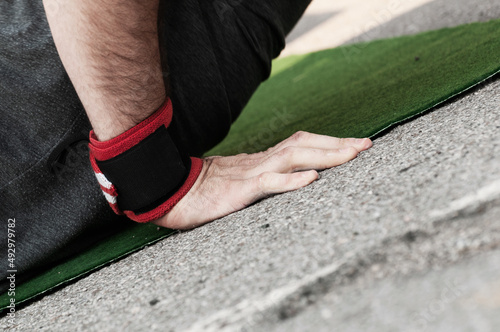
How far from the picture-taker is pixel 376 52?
3105 millimetres

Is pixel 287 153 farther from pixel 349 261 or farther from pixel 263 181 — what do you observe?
pixel 349 261

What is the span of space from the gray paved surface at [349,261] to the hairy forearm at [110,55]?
0.33 meters

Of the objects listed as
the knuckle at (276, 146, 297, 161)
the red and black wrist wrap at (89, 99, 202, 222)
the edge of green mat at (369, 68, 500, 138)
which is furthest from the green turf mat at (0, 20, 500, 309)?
the knuckle at (276, 146, 297, 161)

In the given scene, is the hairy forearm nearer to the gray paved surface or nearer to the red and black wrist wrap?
the red and black wrist wrap

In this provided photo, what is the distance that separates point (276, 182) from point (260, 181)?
0.04 metres

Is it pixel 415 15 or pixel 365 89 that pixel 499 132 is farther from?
pixel 415 15

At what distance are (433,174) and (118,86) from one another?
71 cm

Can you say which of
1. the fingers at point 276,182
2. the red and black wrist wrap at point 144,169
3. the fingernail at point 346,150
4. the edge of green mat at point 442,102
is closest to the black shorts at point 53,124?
the red and black wrist wrap at point 144,169

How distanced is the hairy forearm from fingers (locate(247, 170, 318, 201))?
30cm

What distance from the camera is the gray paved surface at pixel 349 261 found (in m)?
0.76

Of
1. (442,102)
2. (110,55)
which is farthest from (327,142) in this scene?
(110,55)

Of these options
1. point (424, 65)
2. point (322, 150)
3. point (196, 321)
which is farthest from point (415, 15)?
point (196, 321)

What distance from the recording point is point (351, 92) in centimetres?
230

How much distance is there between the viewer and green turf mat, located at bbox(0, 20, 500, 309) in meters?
1.47
